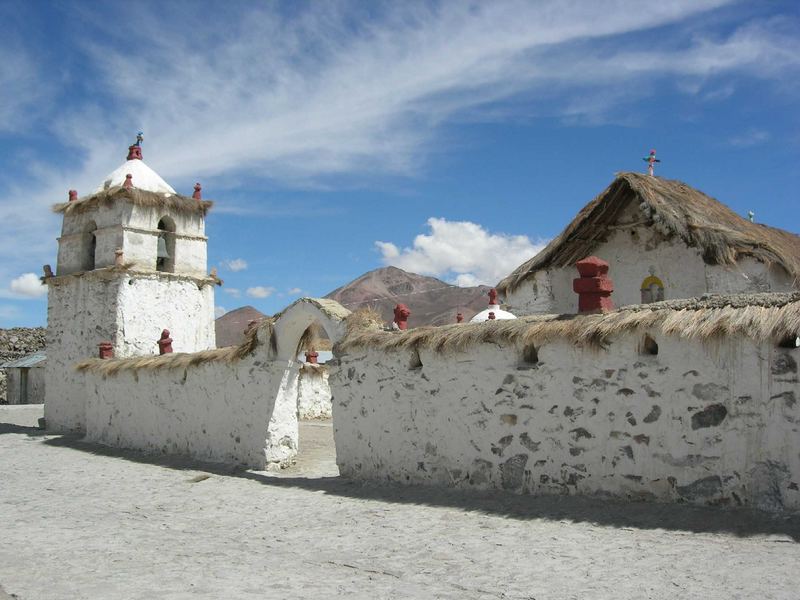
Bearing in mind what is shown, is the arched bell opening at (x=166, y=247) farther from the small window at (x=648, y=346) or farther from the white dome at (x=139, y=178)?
the small window at (x=648, y=346)

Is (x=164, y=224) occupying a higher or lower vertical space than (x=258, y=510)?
higher

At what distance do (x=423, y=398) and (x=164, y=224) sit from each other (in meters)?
13.3

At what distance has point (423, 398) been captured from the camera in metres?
9.03

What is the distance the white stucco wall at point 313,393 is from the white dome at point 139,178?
21.7ft

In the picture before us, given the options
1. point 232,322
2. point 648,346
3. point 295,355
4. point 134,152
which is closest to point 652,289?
point 648,346

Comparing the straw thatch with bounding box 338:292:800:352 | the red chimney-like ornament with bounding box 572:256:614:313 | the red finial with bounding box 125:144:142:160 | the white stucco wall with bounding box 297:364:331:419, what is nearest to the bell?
the red finial with bounding box 125:144:142:160

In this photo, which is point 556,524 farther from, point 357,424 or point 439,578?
point 357,424

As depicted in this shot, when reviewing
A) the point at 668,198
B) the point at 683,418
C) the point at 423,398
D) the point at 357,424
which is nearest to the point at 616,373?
the point at 683,418

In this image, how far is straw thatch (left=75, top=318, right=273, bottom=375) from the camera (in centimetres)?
1182

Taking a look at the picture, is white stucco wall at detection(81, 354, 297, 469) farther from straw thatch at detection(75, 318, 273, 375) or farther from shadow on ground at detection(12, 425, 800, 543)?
shadow on ground at detection(12, 425, 800, 543)

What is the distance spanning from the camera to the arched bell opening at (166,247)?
1950 centimetres

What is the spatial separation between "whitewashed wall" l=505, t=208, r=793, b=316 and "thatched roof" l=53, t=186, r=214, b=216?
975cm

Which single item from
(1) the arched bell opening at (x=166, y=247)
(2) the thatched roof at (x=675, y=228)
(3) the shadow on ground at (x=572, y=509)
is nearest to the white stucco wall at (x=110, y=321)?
(1) the arched bell opening at (x=166, y=247)

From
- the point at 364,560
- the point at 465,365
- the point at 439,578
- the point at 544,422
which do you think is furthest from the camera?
the point at 465,365
